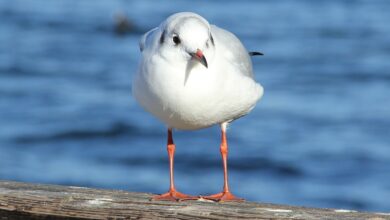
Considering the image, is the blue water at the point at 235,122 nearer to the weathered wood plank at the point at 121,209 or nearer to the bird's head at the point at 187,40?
the bird's head at the point at 187,40

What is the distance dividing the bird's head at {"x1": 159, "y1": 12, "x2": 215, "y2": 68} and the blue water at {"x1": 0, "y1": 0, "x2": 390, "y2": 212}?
7.04 metres

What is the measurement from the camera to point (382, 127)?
49.6 ft

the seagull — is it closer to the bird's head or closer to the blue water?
the bird's head

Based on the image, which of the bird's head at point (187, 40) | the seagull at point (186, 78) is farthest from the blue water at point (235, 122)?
the bird's head at point (187, 40)

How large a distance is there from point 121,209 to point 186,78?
0.98 m

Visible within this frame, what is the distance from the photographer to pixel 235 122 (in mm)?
14570

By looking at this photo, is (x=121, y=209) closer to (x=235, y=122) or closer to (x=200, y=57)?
(x=200, y=57)

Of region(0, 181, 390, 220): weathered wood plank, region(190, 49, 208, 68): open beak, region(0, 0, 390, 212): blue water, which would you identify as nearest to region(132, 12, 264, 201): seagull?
region(190, 49, 208, 68): open beak

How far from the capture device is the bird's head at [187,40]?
476 cm

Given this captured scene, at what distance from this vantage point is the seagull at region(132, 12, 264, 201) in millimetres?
4809

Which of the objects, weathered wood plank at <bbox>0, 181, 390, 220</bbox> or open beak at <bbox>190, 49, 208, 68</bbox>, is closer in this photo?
weathered wood plank at <bbox>0, 181, 390, 220</bbox>

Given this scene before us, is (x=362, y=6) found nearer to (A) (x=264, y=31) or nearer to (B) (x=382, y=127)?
(A) (x=264, y=31)

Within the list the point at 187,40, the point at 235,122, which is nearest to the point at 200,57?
the point at 187,40

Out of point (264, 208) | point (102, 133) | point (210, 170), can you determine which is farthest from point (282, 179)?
point (264, 208)
